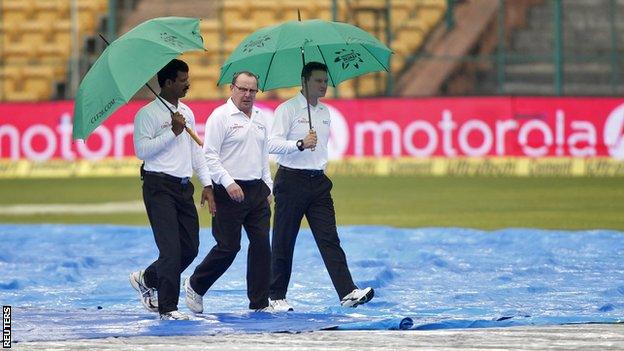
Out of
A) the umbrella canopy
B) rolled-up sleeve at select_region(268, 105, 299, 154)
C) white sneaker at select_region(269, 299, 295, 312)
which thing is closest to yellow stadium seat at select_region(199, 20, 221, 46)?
the umbrella canopy

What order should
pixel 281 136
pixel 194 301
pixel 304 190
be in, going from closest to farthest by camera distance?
pixel 194 301 < pixel 281 136 < pixel 304 190

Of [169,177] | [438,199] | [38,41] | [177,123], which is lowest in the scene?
[438,199]

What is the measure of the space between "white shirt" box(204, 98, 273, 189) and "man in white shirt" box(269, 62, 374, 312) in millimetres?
417

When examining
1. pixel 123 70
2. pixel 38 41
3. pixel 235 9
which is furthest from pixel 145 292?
pixel 38 41

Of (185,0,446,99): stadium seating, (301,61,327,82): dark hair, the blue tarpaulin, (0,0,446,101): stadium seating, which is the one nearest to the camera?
the blue tarpaulin

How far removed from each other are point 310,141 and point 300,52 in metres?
1.30

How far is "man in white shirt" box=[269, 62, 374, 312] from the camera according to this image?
12.5 m

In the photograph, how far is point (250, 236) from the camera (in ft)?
39.8

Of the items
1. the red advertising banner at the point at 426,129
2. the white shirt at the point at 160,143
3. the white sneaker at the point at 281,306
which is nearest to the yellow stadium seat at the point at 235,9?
the red advertising banner at the point at 426,129

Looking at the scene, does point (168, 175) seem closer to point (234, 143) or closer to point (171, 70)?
point (234, 143)

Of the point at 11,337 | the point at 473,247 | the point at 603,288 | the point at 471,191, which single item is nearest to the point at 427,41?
the point at 471,191

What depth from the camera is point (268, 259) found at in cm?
1212

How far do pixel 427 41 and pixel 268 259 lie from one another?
21254mm

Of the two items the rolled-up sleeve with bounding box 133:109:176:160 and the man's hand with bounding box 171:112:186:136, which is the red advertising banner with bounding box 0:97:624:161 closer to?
the rolled-up sleeve with bounding box 133:109:176:160
